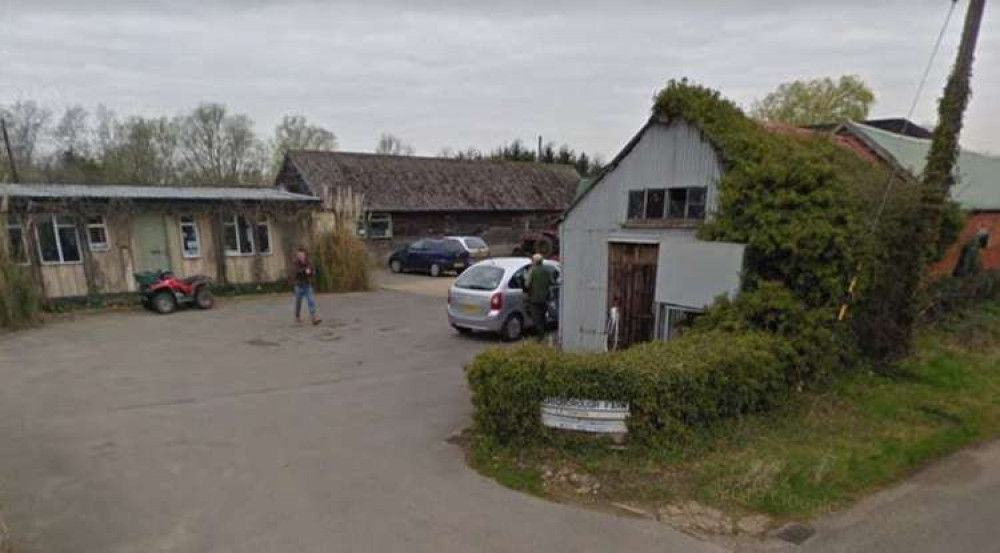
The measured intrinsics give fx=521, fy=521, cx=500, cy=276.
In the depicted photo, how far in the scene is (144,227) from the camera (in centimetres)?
1536

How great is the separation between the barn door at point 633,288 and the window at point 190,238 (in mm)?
13706

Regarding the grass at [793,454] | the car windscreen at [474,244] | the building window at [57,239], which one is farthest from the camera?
the car windscreen at [474,244]

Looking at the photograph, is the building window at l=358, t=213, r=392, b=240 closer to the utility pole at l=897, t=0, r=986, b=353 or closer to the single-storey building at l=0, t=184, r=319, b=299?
the single-storey building at l=0, t=184, r=319, b=299

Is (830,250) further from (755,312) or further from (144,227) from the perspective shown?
(144,227)

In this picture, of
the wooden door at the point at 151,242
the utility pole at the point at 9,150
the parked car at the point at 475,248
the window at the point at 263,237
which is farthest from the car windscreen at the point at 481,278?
the utility pole at the point at 9,150

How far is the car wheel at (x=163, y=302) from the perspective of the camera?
44.6 ft

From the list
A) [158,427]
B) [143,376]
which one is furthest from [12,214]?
[158,427]

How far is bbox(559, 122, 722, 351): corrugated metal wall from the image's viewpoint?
7465 millimetres

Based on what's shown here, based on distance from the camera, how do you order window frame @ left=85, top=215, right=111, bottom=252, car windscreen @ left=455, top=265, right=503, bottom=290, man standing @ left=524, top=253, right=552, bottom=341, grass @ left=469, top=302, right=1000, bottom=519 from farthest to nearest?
1. window frame @ left=85, top=215, right=111, bottom=252
2. car windscreen @ left=455, top=265, right=503, bottom=290
3. man standing @ left=524, top=253, right=552, bottom=341
4. grass @ left=469, top=302, right=1000, bottom=519

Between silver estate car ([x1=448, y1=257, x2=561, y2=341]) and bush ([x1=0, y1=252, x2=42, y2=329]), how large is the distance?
969 centimetres

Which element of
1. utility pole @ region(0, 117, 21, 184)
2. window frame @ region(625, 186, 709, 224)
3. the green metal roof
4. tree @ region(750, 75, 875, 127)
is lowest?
window frame @ region(625, 186, 709, 224)

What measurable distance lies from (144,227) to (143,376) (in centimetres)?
913

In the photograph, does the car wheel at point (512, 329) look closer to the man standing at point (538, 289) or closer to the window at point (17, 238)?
the man standing at point (538, 289)

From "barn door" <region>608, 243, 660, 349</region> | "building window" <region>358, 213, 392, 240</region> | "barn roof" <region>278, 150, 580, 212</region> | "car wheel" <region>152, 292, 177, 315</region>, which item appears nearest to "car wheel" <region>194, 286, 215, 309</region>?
"car wheel" <region>152, 292, 177, 315</region>
